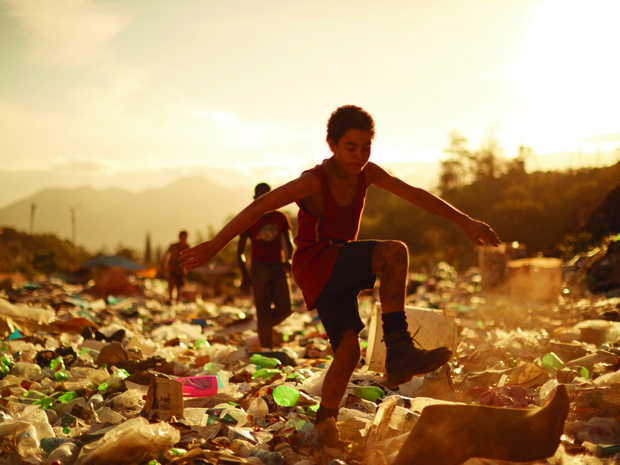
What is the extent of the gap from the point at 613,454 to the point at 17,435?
273 cm

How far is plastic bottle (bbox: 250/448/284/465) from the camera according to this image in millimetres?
2236

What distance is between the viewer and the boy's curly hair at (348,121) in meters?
2.22

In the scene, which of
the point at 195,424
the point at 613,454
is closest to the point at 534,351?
the point at 613,454

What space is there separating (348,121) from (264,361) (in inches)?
100

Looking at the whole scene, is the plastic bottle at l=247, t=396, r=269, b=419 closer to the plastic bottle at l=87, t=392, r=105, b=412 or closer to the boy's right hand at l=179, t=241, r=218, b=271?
the plastic bottle at l=87, t=392, r=105, b=412

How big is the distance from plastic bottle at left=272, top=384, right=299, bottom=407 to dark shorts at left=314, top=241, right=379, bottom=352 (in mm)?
785

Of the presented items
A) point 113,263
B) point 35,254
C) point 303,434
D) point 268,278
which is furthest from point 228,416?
point 113,263

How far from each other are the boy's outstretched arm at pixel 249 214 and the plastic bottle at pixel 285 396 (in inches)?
45.0

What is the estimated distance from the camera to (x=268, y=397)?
3.11 meters

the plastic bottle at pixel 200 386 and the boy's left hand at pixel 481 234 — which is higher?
the boy's left hand at pixel 481 234

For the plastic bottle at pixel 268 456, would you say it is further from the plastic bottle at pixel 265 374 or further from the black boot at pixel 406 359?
the plastic bottle at pixel 265 374

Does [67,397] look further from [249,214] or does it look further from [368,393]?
[249,214]

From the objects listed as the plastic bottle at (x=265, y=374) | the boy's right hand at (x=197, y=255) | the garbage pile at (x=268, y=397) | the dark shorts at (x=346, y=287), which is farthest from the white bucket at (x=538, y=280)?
the boy's right hand at (x=197, y=255)

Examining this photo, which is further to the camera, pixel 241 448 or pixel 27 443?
pixel 27 443
